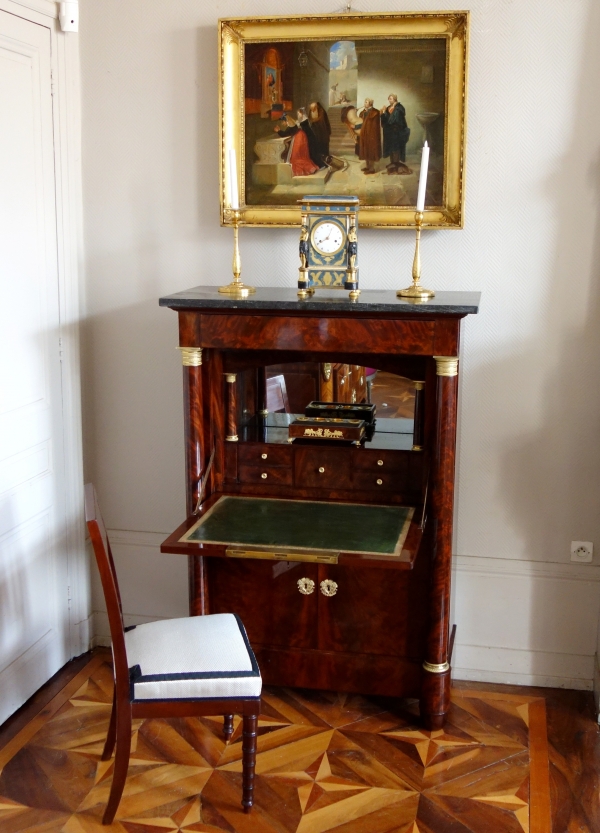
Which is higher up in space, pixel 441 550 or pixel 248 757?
pixel 441 550

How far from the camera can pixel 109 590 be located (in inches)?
87.7

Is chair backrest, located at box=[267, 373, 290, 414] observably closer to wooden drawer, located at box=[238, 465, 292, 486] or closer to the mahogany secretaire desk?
the mahogany secretaire desk

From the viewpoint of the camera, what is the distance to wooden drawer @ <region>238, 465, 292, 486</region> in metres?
2.97

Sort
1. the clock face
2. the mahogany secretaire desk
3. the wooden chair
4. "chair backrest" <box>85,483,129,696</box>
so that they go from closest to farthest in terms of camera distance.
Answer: "chair backrest" <box>85,483,129,696</box> < the wooden chair < the mahogany secretaire desk < the clock face

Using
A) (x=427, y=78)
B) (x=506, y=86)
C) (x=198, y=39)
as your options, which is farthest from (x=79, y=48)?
(x=506, y=86)

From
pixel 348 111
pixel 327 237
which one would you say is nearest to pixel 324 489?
pixel 327 237

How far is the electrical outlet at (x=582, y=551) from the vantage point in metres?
3.11

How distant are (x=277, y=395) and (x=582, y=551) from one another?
122 cm

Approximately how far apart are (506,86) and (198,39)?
1.08m

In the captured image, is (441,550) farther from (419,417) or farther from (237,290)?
(237,290)

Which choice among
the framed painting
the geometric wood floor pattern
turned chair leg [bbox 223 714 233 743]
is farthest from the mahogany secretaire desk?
the framed painting

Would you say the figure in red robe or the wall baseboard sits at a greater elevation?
the figure in red robe

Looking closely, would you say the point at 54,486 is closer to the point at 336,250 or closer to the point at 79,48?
the point at 336,250

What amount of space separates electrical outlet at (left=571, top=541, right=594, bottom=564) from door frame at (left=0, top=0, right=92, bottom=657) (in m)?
1.83
